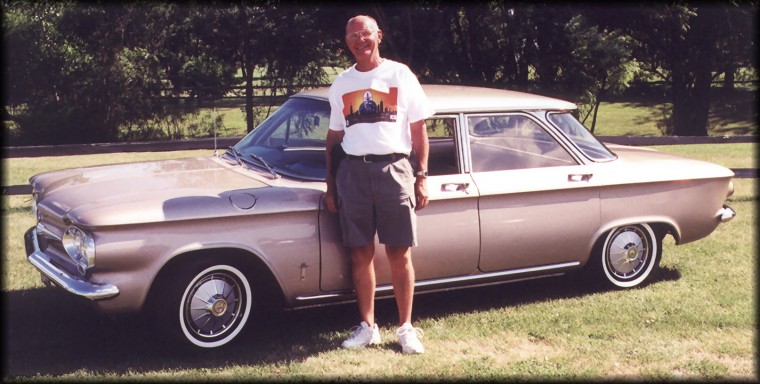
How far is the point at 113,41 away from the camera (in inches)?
796

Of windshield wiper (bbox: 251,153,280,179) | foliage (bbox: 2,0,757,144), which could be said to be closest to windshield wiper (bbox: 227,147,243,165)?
windshield wiper (bbox: 251,153,280,179)

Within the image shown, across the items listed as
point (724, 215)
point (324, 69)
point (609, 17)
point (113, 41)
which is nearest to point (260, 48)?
point (324, 69)

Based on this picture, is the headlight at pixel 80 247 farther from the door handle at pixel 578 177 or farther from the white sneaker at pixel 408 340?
the door handle at pixel 578 177

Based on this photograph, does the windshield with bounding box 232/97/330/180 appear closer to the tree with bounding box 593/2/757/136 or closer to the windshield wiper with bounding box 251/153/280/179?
the windshield wiper with bounding box 251/153/280/179

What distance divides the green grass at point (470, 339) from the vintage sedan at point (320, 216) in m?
0.27

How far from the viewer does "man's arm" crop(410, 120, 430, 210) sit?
4766mm

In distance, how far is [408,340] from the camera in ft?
16.1

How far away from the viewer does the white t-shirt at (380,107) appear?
4.69 meters

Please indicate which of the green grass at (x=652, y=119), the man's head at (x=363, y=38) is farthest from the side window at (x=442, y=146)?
the green grass at (x=652, y=119)

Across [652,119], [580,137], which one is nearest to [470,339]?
[580,137]

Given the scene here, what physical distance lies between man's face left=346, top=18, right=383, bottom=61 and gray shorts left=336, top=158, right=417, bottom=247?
24.4 inches

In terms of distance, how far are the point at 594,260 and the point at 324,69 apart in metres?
16.0

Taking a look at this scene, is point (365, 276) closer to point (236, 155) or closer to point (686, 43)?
point (236, 155)

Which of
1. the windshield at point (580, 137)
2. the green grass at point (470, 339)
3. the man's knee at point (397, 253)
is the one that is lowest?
the green grass at point (470, 339)
